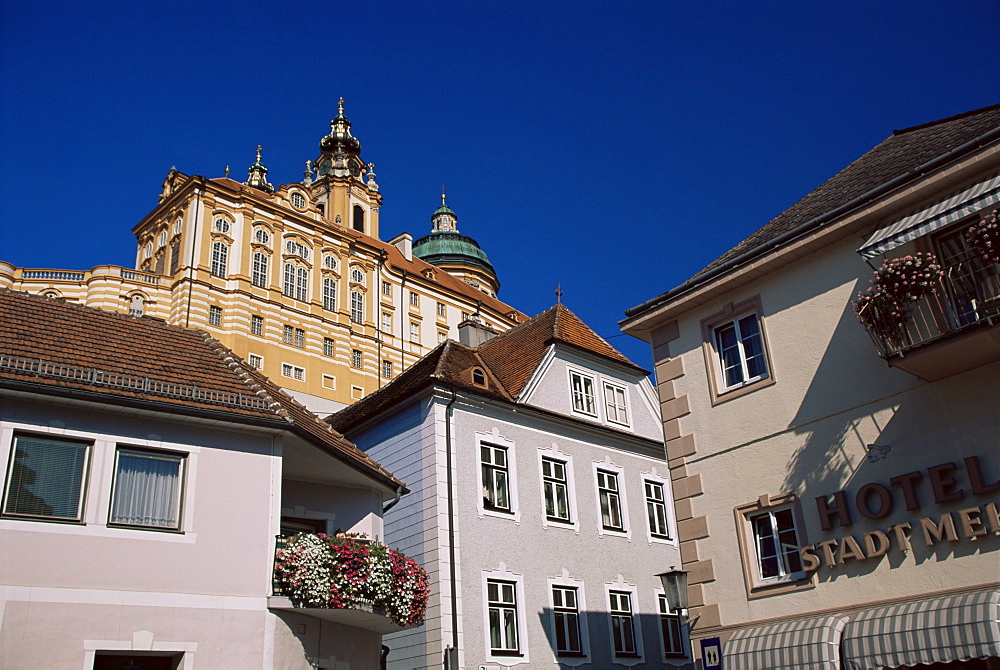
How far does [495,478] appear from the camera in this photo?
2347 cm

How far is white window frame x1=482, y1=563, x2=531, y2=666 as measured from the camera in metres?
21.0

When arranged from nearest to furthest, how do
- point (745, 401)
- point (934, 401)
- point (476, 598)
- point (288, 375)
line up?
1. point (934, 401)
2. point (745, 401)
3. point (476, 598)
4. point (288, 375)

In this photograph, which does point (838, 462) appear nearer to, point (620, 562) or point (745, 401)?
point (745, 401)

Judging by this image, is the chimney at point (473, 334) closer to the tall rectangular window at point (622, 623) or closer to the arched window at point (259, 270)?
the tall rectangular window at point (622, 623)

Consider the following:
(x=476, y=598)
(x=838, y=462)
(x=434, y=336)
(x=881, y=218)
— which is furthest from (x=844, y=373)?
(x=434, y=336)

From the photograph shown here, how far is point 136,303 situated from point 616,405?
38.1m

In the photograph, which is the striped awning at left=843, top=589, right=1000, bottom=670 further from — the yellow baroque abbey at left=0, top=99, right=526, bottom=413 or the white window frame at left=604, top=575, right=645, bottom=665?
the yellow baroque abbey at left=0, top=99, right=526, bottom=413

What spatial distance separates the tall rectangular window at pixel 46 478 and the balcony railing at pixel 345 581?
10.8ft

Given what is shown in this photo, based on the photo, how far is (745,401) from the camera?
16266mm

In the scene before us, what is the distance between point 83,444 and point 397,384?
12.7m

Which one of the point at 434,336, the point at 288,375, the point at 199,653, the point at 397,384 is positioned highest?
the point at 434,336

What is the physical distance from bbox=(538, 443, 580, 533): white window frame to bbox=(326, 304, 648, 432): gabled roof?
179 centimetres

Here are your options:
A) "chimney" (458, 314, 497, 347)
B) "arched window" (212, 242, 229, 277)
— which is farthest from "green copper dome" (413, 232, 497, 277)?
"chimney" (458, 314, 497, 347)

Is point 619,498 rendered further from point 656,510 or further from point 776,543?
point 776,543
